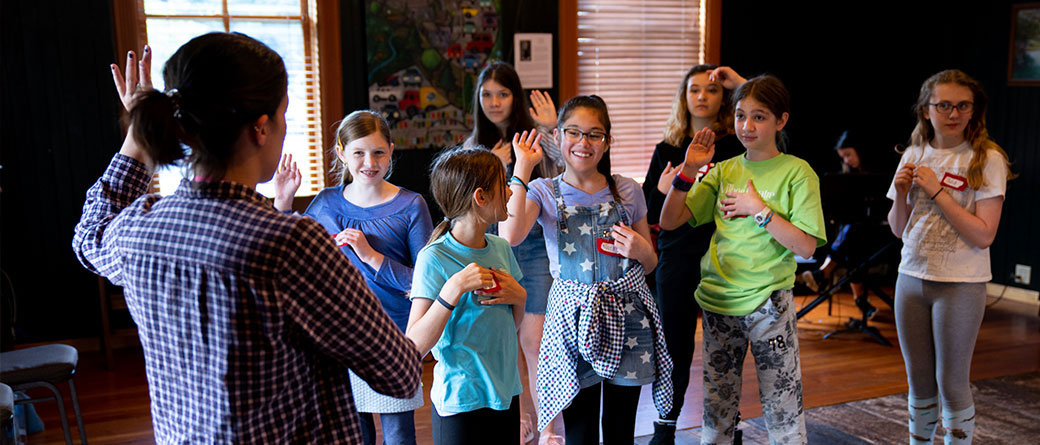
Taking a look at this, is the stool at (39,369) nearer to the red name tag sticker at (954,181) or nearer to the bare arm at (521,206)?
the bare arm at (521,206)

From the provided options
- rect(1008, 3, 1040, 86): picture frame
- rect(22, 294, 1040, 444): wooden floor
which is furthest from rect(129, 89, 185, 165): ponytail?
rect(1008, 3, 1040, 86): picture frame

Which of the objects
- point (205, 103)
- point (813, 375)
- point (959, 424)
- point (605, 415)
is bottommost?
point (813, 375)

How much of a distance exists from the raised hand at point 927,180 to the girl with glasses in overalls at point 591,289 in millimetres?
900

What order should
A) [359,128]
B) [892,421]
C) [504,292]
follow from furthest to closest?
[892,421] → [359,128] → [504,292]

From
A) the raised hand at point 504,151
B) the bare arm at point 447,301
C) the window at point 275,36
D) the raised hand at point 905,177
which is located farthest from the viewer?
the window at point 275,36

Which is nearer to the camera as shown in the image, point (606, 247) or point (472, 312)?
point (472, 312)

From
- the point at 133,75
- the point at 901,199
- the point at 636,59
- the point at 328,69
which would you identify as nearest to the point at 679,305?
the point at 901,199

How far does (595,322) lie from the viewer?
88.7 inches

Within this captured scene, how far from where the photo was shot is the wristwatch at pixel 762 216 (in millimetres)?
2287

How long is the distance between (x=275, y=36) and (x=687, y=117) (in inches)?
101

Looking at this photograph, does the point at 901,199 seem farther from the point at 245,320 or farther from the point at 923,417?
the point at 245,320

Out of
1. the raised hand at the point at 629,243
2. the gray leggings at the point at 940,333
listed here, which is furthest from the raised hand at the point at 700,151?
the gray leggings at the point at 940,333

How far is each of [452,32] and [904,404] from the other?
3136 mm

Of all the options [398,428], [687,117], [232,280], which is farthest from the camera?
[687,117]
